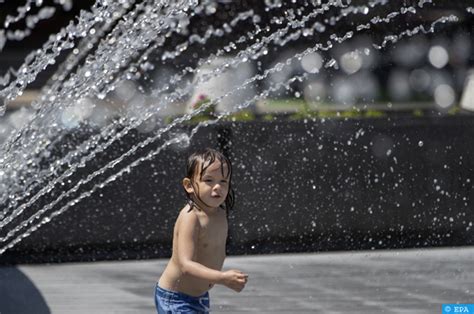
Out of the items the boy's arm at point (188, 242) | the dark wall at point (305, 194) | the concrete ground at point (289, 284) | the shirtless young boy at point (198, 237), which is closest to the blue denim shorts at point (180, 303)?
the shirtless young boy at point (198, 237)

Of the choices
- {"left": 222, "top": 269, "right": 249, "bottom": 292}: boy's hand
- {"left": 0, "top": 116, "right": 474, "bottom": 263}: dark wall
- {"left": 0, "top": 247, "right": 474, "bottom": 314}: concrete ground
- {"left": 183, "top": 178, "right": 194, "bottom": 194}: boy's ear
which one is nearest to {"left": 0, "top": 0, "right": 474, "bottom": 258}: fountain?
{"left": 0, "top": 116, "right": 474, "bottom": 263}: dark wall

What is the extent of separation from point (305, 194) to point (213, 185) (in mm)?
3894

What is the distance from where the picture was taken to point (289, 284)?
23.2ft

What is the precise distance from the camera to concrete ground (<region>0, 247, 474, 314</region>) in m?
6.49

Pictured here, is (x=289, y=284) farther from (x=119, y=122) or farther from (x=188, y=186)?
(x=188, y=186)

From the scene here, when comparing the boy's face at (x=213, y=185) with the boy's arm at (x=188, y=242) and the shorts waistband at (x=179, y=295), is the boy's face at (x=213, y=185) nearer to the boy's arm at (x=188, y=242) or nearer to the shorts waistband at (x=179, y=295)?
the boy's arm at (x=188, y=242)

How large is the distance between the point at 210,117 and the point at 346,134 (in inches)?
37.2

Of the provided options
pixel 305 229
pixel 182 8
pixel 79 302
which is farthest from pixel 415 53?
pixel 79 302

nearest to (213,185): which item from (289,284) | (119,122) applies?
(289,284)

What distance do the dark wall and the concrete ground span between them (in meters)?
0.21

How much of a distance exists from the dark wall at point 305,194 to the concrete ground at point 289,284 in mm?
207

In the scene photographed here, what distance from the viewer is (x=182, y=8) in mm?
7352

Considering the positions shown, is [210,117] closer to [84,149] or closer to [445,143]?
[84,149]

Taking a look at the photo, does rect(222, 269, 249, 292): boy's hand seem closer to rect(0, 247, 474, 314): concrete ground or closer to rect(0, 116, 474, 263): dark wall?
rect(0, 247, 474, 314): concrete ground
